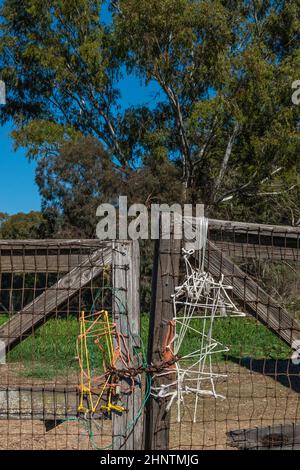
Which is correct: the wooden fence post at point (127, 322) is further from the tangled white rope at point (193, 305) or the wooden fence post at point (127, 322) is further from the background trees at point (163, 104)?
the background trees at point (163, 104)

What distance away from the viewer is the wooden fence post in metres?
3.45

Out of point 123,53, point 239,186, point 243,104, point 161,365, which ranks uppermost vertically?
point 123,53

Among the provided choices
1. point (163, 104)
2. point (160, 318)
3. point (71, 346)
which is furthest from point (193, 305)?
point (163, 104)

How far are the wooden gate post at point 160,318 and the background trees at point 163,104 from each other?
14.4 m

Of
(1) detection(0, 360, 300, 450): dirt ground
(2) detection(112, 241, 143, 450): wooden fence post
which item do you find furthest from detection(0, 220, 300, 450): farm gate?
(1) detection(0, 360, 300, 450): dirt ground

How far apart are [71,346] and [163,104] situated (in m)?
13.5

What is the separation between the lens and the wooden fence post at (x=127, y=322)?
3449mm

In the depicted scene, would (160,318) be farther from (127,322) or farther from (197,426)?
(197,426)

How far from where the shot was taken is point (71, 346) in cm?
929

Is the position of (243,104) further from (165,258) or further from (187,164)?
(165,258)

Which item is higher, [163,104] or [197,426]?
[163,104]

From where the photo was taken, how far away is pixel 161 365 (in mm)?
3434
